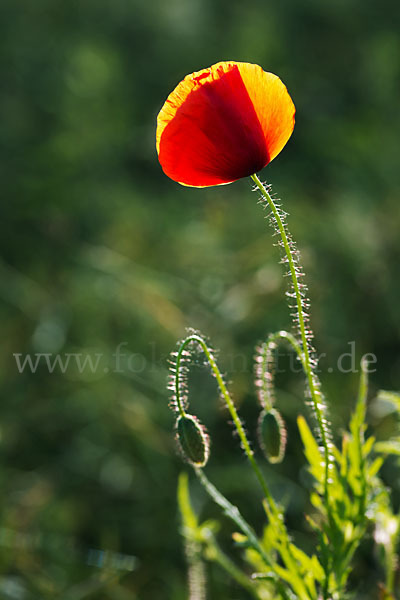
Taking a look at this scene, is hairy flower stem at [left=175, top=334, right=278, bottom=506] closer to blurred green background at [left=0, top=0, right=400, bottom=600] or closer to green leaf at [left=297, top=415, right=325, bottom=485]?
Answer: green leaf at [left=297, top=415, right=325, bottom=485]

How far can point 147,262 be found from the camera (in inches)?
114

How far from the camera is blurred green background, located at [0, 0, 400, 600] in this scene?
2041 mm

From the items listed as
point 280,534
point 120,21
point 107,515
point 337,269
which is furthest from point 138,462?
point 120,21

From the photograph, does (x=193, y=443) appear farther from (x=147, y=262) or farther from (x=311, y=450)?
(x=147, y=262)

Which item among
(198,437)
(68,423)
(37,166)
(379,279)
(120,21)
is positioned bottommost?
(198,437)

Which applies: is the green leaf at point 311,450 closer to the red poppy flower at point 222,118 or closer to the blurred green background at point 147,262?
the red poppy flower at point 222,118

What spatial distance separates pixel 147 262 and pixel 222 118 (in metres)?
1.96

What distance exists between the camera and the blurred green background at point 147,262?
204 centimetres

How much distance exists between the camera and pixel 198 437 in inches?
42.4

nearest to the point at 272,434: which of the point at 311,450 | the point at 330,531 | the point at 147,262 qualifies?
the point at 311,450

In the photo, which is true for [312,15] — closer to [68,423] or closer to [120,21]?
[120,21]

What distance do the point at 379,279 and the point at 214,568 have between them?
4.22 feet

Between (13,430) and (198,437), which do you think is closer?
(198,437)

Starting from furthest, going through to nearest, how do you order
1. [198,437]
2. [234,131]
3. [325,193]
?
1. [325,193]
2. [198,437]
3. [234,131]
